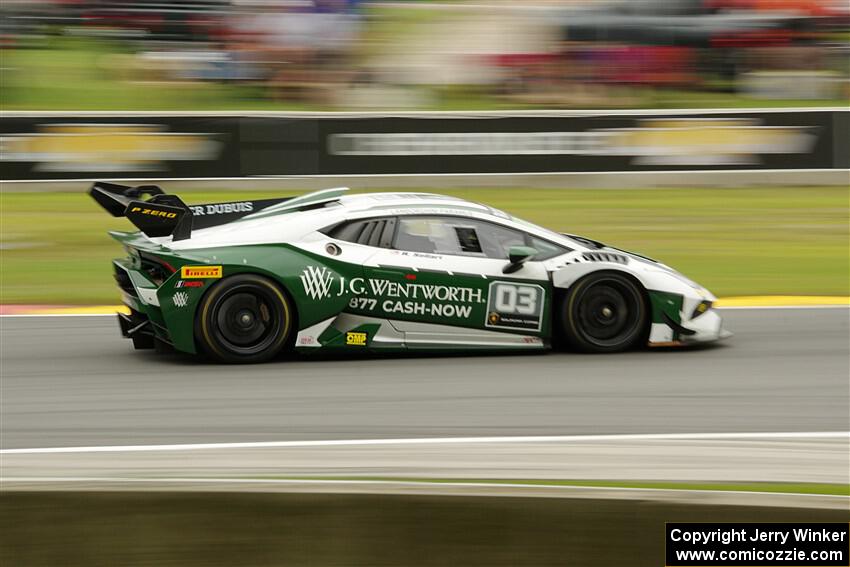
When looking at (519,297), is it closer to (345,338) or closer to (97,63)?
(345,338)

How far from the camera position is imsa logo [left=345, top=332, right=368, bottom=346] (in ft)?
26.2

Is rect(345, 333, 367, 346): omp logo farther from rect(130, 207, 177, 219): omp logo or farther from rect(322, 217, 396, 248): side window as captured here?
rect(130, 207, 177, 219): omp logo

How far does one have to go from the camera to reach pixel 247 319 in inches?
310

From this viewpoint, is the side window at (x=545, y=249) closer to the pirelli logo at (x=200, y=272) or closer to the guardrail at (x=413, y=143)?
the pirelli logo at (x=200, y=272)

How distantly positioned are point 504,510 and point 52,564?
157 centimetres

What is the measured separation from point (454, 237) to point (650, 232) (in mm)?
6984

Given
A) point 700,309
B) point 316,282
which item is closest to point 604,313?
point 700,309

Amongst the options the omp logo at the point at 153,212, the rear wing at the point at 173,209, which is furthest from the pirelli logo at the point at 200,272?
the omp logo at the point at 153,212

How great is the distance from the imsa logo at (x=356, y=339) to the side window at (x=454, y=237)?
673 mm

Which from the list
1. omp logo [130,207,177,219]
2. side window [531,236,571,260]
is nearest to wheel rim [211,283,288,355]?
omp logo [130,207,177,219]

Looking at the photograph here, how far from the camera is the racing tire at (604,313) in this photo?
26.8 ft

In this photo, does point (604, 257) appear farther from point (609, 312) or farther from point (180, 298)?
point (180, 298)

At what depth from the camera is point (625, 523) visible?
13.2 feet

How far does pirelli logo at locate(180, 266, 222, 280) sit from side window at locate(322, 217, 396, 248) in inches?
32.4
